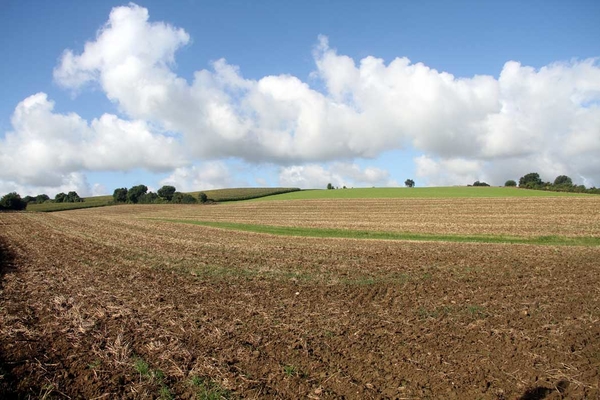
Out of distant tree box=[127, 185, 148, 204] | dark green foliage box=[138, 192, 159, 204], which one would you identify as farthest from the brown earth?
distant tree box=[127, 185, 148, 204]

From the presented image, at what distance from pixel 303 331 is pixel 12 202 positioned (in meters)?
100.0

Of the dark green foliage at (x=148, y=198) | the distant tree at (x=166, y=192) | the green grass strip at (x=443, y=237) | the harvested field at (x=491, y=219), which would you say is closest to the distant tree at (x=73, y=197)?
the dark green foliage at (x=148, y=198)

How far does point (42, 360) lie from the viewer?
21.4 ft

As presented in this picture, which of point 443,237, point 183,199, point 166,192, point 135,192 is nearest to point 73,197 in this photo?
point 135,192

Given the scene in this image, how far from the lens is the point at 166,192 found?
10038 cm

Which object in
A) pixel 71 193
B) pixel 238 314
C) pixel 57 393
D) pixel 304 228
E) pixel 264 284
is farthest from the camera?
pixel 71 193

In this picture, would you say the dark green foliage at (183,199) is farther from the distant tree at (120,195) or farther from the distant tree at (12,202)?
the distant tree at (12,202)

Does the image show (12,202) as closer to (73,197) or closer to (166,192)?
(73,197)

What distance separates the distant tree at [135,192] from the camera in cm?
10081

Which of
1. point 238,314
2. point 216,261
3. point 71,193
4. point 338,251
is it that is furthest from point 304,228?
point 71,193

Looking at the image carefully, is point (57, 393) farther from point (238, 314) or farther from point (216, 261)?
point (216, 261)

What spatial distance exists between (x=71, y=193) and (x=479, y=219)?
11393cm

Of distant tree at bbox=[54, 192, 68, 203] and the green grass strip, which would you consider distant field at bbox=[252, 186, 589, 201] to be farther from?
distant tree at bbox=[54, 192, 68, 203]

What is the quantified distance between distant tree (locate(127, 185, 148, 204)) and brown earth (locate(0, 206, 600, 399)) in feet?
302
